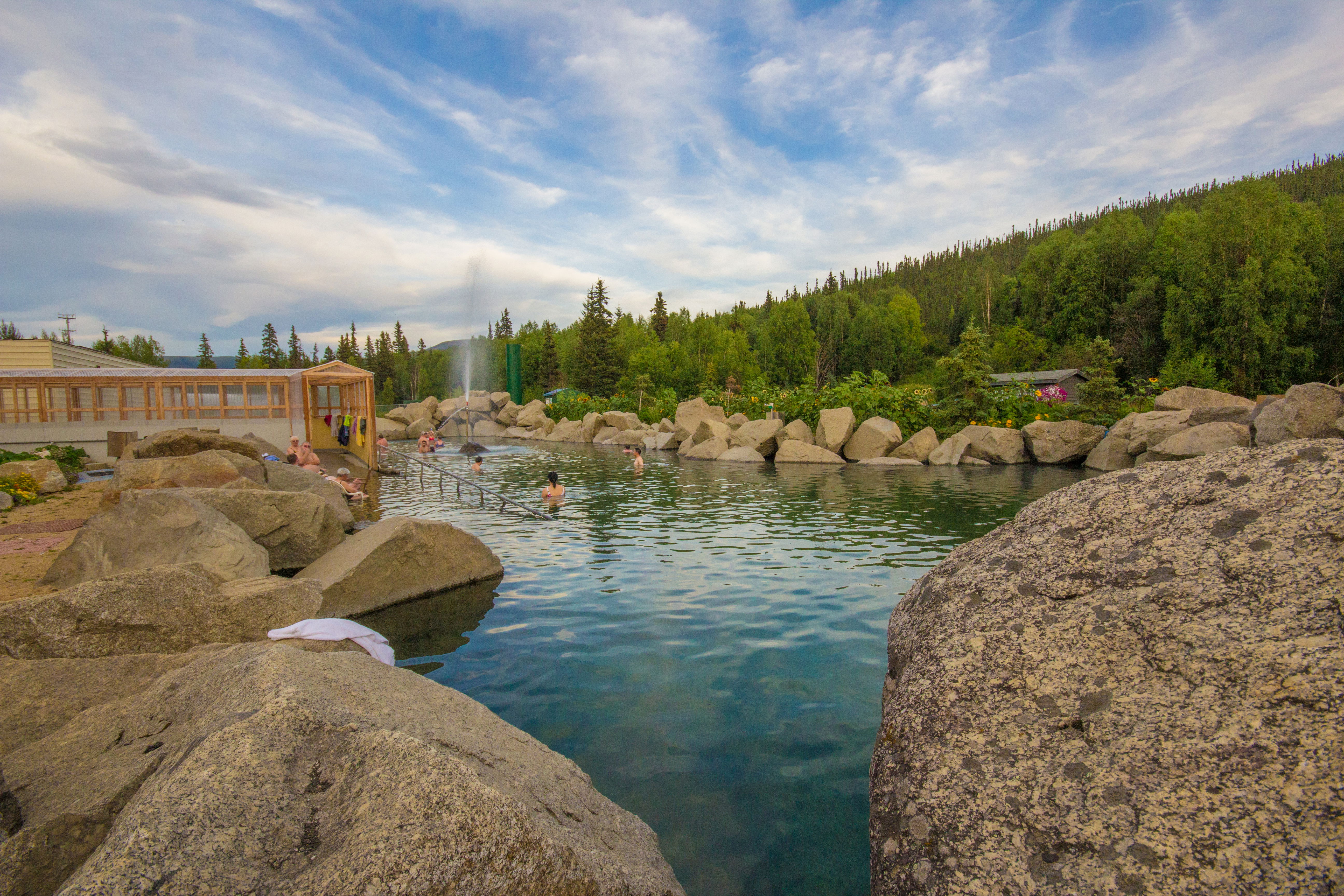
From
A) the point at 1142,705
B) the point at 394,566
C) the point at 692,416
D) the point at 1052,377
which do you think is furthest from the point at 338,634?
the point at 1052,377

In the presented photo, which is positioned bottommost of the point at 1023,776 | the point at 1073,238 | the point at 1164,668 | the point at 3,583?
the point at 3,583

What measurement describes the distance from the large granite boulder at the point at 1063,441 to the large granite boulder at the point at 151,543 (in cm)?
2458

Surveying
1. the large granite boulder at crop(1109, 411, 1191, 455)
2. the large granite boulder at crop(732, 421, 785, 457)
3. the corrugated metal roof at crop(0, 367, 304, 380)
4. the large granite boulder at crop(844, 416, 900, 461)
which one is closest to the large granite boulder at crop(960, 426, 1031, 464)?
the large granite boulder at crop(844, 416, 900, 461)

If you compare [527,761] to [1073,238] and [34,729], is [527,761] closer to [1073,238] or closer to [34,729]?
[34,729]

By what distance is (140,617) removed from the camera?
440cm

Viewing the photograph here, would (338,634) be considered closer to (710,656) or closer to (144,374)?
(710,656)

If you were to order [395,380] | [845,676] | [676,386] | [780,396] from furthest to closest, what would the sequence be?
[395,380], [676,386], [780,396], [845,676]

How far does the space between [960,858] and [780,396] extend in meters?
37.5

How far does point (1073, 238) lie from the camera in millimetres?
75688

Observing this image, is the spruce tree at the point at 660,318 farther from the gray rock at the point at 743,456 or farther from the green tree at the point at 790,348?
the gray rock at the point at 743,456

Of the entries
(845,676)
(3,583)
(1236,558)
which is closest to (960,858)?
(1236,558)

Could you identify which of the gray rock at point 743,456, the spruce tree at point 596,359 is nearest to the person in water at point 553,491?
the gray rock at point 743,456

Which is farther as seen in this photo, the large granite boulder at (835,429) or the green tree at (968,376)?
the green tree at (968,376)

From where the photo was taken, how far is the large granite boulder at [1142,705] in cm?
191
